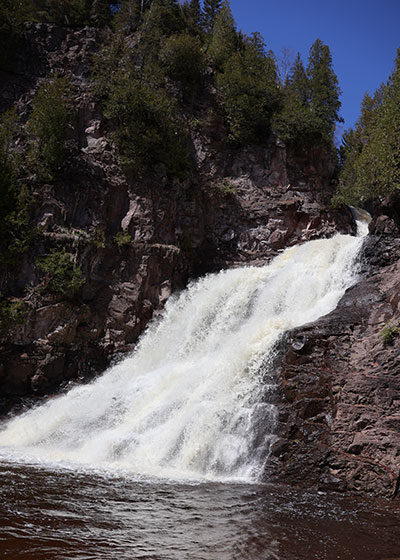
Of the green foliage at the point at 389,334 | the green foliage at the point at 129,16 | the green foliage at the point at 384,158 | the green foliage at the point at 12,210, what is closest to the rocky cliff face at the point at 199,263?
the green foliage at the point at 389,334

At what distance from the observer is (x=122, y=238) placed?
68.7 feet

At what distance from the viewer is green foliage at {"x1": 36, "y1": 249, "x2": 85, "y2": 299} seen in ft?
60.8

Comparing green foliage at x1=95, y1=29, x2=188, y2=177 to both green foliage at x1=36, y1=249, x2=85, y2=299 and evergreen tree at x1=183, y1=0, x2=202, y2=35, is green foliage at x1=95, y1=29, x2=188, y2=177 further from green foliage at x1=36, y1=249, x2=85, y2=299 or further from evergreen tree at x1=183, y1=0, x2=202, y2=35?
evergreen tree at x1=183, y1=0, x2=202, y2=35

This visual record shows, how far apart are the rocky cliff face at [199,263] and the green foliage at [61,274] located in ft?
1.29

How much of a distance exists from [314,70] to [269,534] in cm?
3216

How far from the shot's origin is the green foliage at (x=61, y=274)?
60.8 feet

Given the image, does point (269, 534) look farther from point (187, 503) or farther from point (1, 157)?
point (1, 157)

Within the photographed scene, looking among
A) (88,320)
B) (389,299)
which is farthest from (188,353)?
(389,299)

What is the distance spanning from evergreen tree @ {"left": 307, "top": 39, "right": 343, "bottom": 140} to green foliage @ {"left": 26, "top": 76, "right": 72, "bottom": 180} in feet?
52.0

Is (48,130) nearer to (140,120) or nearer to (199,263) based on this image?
(140,120)

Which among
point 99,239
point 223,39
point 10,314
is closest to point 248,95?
point 223,39

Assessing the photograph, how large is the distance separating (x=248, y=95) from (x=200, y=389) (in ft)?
75.0

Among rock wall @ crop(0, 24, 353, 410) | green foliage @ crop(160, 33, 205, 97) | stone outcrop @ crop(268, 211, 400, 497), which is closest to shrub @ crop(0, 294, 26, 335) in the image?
rock wall @ crop(0, 24, 353, 410)

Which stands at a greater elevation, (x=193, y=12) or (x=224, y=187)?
(x=193, y=12)
